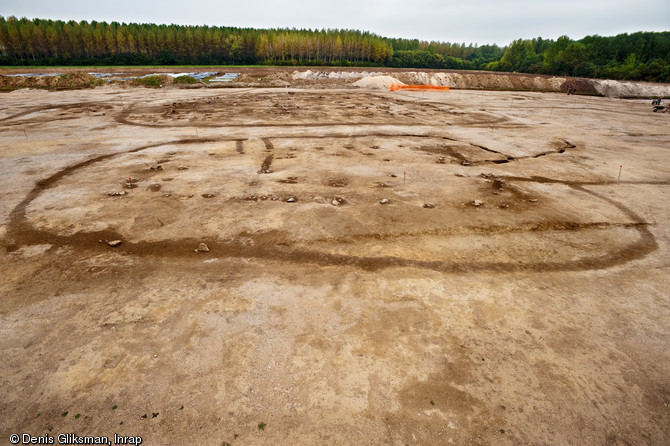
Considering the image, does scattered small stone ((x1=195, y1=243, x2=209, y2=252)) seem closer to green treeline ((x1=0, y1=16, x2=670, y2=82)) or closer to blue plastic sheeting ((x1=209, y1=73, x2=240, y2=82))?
blue plastic sheeting ((x1=209, y1=73, x2=240, y2=82))

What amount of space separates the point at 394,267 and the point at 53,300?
6.71 meters

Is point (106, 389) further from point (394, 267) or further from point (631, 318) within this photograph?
point (631, 318)

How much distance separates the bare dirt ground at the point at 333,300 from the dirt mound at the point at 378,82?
1503 inches

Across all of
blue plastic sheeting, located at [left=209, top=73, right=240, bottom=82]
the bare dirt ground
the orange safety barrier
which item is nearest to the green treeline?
blue plastic sheeting, located at [left=209, top=73, right=240, bottom=82]

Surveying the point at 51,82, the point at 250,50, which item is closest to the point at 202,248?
the point at 51,82

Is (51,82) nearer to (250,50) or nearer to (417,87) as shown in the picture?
(417,87)

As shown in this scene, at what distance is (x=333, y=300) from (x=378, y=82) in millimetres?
48351

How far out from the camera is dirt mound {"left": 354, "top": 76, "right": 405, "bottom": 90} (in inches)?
1896

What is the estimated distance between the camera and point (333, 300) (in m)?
6.15

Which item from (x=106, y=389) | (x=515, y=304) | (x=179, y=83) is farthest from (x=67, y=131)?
(x=179, y=83)

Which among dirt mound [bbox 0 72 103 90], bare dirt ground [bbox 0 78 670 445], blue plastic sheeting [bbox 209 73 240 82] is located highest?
blue plastic sheeting [bbox 209 73 240 82]

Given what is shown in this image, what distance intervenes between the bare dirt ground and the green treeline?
238 feet

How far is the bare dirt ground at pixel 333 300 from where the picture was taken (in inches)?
166

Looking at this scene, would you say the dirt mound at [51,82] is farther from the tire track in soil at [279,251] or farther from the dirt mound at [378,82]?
the tire track in soil at [279,251]
